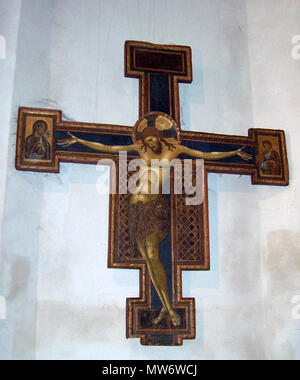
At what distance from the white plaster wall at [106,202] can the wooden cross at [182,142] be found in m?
0.14

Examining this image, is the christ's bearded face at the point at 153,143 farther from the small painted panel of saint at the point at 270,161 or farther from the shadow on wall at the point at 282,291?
the shadow on wall at the point at 282,291

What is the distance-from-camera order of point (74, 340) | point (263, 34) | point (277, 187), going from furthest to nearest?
point (263, 34)
point (277, 187)
point (74, 340)

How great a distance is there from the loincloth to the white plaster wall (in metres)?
0.26

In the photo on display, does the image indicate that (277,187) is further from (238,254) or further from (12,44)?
(12,44)

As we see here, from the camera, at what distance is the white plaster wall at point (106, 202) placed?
4.18m

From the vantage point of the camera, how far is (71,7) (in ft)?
16.2

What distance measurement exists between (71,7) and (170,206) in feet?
6.60

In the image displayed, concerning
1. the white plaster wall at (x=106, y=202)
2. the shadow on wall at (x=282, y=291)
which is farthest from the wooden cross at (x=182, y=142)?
the shadow on wall at (x=282, y=291)

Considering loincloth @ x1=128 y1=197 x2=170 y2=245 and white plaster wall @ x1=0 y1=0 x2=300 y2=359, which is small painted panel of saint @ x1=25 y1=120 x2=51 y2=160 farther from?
loincloth @ x1=128 y1=197 x2=170 y2=245

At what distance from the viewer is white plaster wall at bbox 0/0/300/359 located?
418cm

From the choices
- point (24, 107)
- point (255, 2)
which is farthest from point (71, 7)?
point (255, 2)

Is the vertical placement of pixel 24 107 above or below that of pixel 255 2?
below

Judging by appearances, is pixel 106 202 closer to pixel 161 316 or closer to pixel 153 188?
pixel 153 188

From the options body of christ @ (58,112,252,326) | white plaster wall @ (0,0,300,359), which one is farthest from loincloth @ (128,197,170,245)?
white plaster wall @ (0,0,300,359)
